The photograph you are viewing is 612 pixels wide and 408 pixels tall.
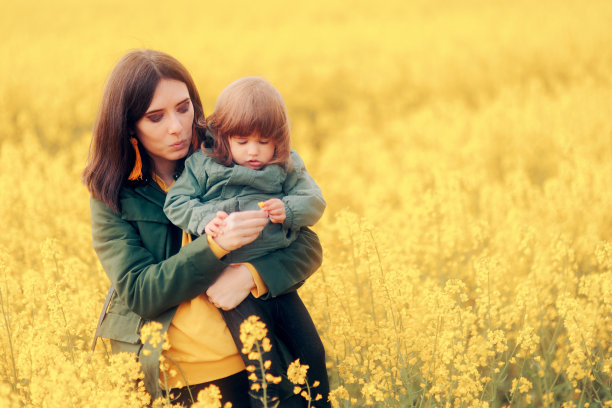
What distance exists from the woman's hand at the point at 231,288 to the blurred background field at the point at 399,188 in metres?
0.40

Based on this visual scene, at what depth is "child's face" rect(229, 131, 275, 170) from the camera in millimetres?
2494

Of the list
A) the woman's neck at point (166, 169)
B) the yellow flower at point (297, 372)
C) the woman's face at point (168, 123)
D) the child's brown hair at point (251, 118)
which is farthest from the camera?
the woman's neck at point (166, 169)

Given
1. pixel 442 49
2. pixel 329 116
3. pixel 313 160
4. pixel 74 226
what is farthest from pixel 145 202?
pixel 442 49

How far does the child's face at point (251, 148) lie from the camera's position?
2.49m

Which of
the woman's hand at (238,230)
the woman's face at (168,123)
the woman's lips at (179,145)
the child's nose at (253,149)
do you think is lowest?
the woman's hand at (238,230)

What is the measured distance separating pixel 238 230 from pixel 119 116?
0.70 metres

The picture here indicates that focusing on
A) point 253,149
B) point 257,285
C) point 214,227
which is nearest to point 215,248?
point 214,227

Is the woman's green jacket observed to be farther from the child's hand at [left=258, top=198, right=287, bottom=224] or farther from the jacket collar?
the child's hand at [left=258, top=198, right=287, bottom=224]

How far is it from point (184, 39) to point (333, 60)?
3605 millimetres

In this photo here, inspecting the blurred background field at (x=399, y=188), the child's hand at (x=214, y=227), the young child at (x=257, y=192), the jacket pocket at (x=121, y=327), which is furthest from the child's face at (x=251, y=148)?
the jacket pocket at (x=121, y=327)

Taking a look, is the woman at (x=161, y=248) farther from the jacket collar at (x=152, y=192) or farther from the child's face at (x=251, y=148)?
the child's face at (x=251, y=148)

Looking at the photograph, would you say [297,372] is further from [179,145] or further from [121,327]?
[179,145]

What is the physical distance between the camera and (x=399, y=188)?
234 inches

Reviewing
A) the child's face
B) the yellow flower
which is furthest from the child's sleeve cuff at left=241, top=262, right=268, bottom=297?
the child's face
